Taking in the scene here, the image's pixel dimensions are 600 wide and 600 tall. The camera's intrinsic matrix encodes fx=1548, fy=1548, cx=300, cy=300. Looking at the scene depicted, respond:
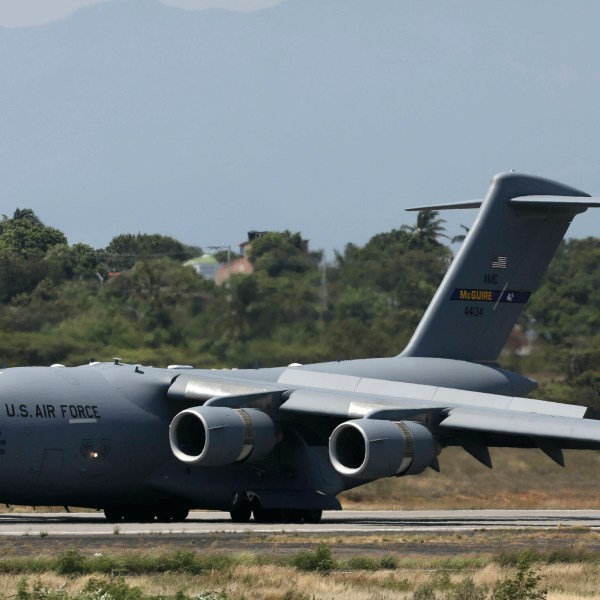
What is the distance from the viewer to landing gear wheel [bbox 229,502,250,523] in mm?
23844

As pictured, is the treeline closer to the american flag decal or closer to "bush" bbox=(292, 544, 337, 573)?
the american flag decal

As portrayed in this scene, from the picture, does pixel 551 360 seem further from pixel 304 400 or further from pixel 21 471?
pixel 21 471

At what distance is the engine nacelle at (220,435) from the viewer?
2216cm

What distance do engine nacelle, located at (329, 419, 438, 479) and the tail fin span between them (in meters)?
5.55

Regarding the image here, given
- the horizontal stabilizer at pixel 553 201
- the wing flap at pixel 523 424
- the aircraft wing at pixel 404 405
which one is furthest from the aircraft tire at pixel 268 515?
the horizontal stabilizer at pixel 553 201

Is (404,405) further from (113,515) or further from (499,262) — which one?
(499,262)

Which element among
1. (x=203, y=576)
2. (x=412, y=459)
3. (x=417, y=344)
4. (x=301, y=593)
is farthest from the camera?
(x=417, y=344)

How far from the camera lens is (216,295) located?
112ft

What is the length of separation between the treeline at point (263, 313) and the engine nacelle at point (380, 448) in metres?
9.66

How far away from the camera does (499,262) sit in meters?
28.0

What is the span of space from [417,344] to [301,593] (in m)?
14.4

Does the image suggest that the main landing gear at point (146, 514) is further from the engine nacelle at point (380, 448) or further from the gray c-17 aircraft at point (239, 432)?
the engine nacelle at point (380, 448)

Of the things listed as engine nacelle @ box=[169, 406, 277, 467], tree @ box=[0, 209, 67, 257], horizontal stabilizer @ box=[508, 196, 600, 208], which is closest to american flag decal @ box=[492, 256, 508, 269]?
horizontal stabilizer @ box=[508, 196, 600, 208]

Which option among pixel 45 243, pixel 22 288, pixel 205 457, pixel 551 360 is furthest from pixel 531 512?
pixel 45 243
